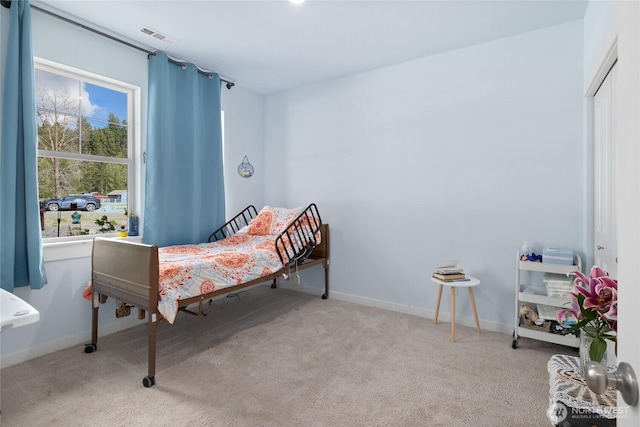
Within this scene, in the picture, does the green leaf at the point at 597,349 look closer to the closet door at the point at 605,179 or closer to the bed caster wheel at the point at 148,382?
the closet door at the point at 605,179

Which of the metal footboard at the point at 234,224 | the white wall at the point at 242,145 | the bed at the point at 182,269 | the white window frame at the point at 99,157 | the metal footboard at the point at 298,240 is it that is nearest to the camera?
the bed at the point at 182,269

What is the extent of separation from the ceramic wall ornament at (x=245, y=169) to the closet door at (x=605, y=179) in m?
3.42

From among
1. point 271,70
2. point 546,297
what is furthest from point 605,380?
point 271,70

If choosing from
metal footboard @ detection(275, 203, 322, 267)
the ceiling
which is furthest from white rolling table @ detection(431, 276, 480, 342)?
the ceiling

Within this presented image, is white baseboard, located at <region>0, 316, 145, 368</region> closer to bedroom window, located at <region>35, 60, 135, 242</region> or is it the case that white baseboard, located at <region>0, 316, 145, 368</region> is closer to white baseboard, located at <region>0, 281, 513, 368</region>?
white baseboard, located at <region>0, 281, 513, 368</region>

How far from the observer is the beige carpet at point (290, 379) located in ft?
5.79

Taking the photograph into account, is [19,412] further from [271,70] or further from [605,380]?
[271,70]

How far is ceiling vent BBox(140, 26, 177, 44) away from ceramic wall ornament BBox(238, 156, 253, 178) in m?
1.52

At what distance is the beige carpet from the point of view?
5.79ft

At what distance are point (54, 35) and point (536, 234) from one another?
4.11 meters

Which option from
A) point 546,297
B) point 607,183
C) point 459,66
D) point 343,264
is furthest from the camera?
point 343,264

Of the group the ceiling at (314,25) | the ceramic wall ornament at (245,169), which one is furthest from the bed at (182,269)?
the ceiling at (314,25)

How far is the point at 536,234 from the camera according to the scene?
9.13 feet

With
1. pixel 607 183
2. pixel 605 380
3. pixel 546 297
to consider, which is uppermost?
pixel 607 183
